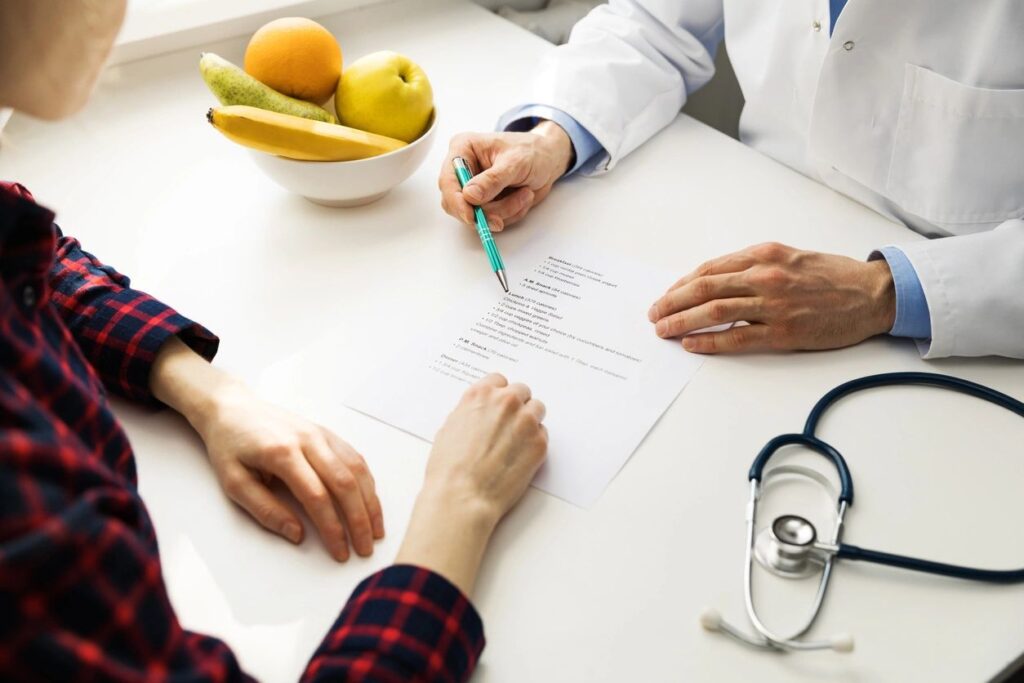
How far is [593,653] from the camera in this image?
68cm

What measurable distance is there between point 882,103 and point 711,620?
73cm

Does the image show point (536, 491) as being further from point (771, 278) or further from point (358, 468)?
point (771, 278)

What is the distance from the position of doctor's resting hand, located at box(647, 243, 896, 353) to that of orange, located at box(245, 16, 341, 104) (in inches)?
19.6

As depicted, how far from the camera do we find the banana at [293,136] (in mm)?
994

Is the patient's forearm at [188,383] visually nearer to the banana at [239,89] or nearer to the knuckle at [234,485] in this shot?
the knuckle at [234,485]

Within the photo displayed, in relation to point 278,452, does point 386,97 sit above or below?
above

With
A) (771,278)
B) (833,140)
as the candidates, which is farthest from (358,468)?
(833,140)

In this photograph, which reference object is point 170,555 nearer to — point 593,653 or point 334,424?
point 334,424

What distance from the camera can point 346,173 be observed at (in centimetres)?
106

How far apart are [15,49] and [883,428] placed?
791 mm

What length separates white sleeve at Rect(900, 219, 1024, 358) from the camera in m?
0.91

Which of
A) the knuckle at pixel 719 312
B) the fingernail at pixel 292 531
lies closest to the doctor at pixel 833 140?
the knuckle at pixel 719 312

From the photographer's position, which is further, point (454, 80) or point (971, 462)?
point (454, 80)

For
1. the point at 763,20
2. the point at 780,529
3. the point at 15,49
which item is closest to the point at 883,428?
the point at 780,529
